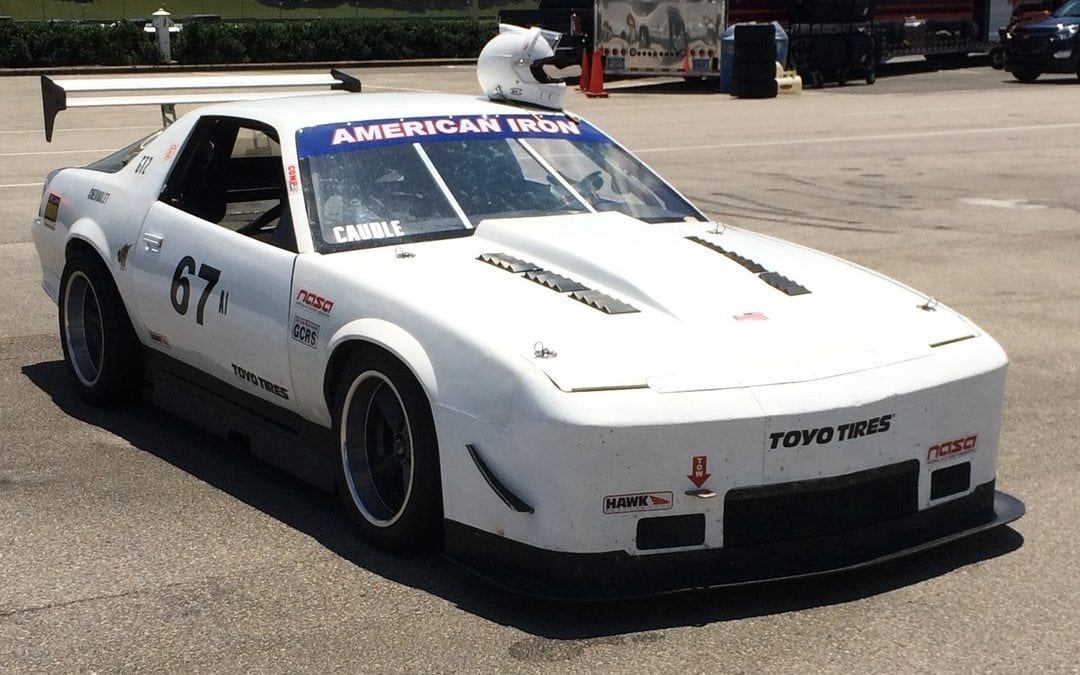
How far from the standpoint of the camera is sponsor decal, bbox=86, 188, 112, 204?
6.81m

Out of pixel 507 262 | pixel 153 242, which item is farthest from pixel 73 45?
pixel 507 262

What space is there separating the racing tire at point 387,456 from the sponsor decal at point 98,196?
230 centimetres

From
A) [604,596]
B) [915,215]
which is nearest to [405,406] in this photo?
[604,596]

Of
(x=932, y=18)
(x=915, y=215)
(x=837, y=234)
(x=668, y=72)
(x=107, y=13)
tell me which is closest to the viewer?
(x=837, y=234)

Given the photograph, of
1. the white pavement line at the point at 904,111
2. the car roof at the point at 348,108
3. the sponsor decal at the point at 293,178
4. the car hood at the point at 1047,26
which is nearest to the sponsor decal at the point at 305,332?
the sponsor decal at the point at 293,178

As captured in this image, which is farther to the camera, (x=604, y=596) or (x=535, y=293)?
(x=535, y=293)

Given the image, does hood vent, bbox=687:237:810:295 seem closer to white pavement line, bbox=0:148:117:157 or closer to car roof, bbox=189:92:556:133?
car roof, bbox=189:92:556:133

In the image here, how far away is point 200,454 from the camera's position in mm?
6203

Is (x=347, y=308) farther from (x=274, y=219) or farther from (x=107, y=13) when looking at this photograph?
(x=107, y=13)

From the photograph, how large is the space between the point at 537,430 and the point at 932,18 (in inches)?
1223

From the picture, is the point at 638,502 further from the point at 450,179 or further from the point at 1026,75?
the point at 1026,75

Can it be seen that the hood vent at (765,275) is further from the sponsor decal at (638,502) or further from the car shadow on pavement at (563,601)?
the sponsor decal at (638,502)

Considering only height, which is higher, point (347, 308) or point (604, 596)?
point (347, 308)

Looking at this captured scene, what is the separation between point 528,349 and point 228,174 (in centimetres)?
267
